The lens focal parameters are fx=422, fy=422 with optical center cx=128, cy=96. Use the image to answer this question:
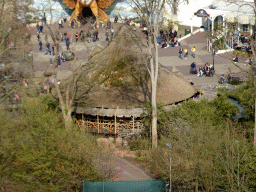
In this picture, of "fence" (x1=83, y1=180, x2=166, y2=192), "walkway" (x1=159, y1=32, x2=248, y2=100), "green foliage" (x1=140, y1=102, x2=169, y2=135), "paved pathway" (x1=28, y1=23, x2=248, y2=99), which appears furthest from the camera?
"paved pathway" (x1=28, y1=23, x2=248, y2=99)

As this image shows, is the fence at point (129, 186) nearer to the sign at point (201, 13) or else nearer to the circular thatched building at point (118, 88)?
the circular thatched building at point (118, 88)

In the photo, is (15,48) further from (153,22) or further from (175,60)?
(153,22)

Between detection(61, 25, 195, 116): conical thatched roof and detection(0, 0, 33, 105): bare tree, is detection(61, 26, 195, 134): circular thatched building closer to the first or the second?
detection(61, 25, 195, 116): conical thatched roof

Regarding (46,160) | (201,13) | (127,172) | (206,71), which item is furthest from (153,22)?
(201,13)

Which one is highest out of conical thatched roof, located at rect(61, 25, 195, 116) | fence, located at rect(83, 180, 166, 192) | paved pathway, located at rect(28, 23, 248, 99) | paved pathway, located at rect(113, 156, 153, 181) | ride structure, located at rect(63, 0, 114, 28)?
ride structure, located at rect(63, 0, 114, 28)

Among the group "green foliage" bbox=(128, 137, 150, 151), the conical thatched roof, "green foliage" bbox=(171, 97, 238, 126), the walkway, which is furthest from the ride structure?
"green foliage" bbox=(171, 97, 238, 126)

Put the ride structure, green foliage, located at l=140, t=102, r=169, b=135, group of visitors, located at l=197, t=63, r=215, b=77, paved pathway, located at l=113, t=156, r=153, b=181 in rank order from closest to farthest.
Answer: paved pathway, located at l=113, t=156, r=153, b=181, green foliage, located at l=140, t=102, r=169, b=135, group of visitors, located at l=197, t=63, r=215, b=77, the ride structure

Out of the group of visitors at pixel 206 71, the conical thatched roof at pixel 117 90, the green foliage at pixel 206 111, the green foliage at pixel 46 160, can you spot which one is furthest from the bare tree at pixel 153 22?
the group of visitors at pixel 206 71
